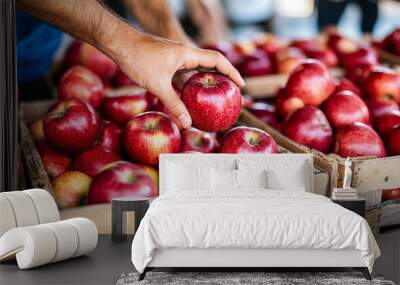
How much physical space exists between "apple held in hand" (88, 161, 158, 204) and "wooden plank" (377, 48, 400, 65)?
194cm

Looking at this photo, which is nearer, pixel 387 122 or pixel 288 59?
pixel 387 122

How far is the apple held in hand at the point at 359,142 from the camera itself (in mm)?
4117

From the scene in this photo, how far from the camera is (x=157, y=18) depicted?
4.66 metres

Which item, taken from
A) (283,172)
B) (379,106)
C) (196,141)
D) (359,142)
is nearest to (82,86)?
(196,141)

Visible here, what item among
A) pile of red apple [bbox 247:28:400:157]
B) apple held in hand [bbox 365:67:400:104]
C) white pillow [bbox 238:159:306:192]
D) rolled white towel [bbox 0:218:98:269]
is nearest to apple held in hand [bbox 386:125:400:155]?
pile of red apple [bbox 247:28:400:157]

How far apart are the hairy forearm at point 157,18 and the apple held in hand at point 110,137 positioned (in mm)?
703

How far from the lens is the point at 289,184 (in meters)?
3.97

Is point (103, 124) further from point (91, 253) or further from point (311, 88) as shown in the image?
point (311, 88)

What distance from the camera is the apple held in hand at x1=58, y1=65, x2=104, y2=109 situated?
4.36 m

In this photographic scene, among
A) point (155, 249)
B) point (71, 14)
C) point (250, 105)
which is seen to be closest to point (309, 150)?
point (250, 105)

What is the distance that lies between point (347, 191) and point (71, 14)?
1.81 meters

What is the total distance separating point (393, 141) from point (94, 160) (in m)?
1.68

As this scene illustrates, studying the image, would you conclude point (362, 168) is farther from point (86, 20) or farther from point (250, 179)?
point (86, 20)

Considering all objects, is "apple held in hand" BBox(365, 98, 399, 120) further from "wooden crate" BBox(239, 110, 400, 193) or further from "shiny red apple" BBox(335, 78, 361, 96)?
"wooden crate" BBox(239, 110, 400, 193)
